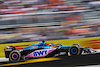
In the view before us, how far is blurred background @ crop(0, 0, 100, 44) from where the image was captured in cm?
537

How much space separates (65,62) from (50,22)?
6.73 ft

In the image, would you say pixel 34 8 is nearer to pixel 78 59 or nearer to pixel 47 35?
pixel 47 35

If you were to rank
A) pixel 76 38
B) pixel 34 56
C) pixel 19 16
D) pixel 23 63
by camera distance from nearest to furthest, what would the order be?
pixel 23 63 < pixel 34 56 < pixel 76 38 < pixel 19 16

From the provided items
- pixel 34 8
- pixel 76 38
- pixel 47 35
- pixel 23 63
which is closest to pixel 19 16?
pixel 34 8

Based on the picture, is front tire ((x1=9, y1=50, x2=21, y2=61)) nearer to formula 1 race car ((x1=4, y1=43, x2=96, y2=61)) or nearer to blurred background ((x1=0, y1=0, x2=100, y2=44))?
formula 1 race car ((x1=4, y1=43, x2=96, y2=61))

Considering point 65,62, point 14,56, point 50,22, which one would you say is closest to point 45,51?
point 65,62

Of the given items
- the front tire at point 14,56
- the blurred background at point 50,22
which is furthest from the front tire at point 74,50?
the blurred background at point 50,22

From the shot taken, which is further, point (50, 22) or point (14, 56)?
point (50, 22)

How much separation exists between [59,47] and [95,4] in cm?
240

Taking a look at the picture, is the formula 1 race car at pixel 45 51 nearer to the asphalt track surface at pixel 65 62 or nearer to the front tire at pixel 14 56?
the front tire at pixel 14 56

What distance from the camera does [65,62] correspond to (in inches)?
146

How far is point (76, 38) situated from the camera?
209 inches

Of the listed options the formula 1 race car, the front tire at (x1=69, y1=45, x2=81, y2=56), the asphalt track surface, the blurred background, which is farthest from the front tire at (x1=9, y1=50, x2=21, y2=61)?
the blurred background

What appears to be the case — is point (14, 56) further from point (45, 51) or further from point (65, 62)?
point (65, 62)
